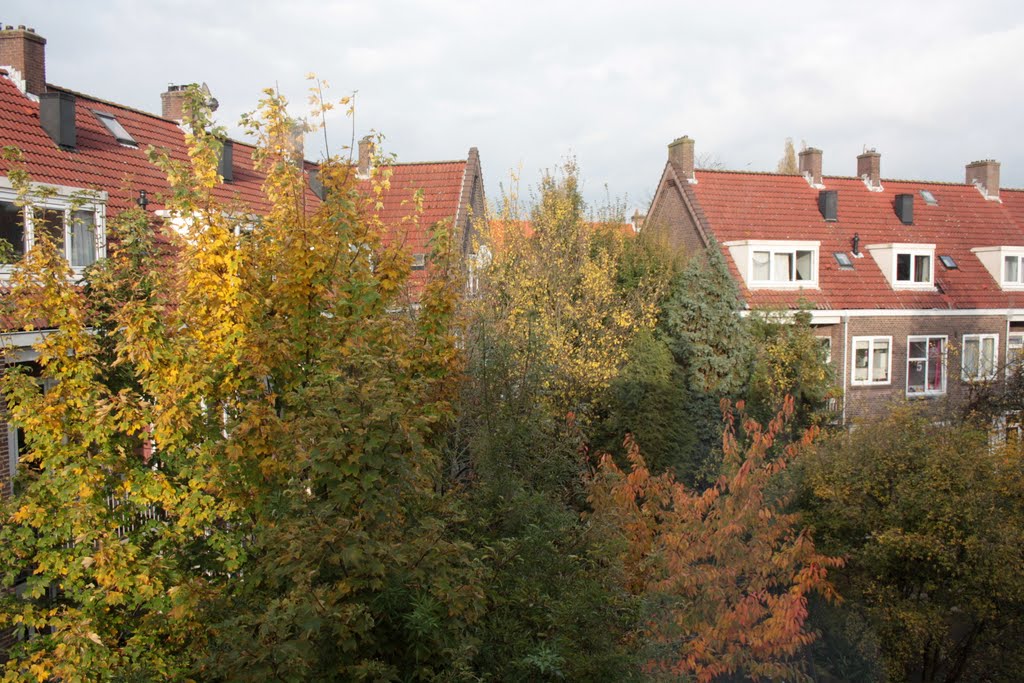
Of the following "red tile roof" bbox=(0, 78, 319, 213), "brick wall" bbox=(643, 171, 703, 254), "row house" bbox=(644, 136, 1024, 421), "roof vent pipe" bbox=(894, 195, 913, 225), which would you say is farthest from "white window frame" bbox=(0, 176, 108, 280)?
"roof vent pipe" bbox=(894, 195, 913, 225)

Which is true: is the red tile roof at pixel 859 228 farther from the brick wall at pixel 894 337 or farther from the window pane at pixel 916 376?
the window pane at pixel 916 376

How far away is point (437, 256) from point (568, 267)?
11.0 metres

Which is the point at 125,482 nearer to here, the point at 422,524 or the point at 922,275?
the point at 422,524

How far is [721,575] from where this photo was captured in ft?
37.4

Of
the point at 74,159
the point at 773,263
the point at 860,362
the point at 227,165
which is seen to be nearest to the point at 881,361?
the point at 860,362

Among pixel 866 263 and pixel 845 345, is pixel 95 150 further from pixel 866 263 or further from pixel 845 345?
pixel 866 263

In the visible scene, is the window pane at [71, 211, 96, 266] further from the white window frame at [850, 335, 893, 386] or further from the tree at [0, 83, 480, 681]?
the white window frame at [850, 335, 893, 386]

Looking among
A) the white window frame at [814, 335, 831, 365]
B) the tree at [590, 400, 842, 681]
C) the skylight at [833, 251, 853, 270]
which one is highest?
the skylight at [833, 251, 853, 270]

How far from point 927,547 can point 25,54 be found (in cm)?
1862

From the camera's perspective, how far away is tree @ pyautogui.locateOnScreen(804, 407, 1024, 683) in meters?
11.8

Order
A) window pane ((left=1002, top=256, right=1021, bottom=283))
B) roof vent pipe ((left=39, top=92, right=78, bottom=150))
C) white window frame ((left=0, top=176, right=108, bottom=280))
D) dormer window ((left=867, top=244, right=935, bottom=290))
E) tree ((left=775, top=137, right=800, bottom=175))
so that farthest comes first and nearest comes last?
tree ((left=775, top=137, right=800, bottom=175)), window pane ((left=1002, top=256, right=1021, bottom=283)), dormer window ((left=867, top=244, right=935, bottom=290)), roof vent pipe ((left=39, top=92, right=78, bottom=150)), white window frame ((left=0, top=176, right=108, bottom=280))

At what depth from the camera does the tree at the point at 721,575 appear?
10.6m

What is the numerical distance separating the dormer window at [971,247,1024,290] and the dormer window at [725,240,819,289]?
327 inches

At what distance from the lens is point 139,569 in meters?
8.06
